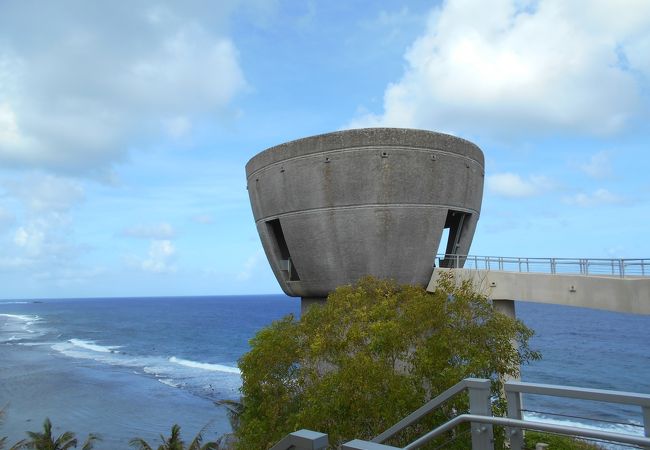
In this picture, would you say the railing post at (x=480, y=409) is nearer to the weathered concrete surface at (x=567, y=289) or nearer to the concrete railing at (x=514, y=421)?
the concrete railing at (x=514, y=421)

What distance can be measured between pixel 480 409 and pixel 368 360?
6.03 meters

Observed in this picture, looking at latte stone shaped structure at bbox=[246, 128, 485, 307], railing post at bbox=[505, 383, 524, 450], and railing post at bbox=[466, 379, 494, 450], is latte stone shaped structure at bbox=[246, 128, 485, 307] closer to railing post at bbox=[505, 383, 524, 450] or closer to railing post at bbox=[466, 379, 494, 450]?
railing post at bbox=[505, 383, 524, 450]

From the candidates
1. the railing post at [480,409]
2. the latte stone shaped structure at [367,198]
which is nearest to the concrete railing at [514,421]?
the railing post at [480,409]

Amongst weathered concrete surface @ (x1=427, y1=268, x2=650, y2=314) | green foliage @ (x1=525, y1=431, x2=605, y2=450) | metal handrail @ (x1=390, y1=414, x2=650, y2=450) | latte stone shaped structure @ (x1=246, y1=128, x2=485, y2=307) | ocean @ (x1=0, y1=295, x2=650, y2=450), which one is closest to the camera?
metal handrail @ (x1=390, y1=414, x2=650, y2=450)

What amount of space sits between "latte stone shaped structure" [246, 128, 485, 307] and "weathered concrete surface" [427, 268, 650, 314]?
230cm

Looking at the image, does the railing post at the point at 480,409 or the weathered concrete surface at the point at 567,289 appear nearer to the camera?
the railing post at the point at 480,409

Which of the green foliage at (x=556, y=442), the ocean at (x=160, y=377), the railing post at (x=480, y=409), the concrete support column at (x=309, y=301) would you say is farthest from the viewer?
the ocean at (x=160, y=377)

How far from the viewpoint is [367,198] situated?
57.9 feet

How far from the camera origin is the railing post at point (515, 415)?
14.6 feet

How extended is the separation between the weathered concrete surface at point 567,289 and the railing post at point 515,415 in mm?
9932

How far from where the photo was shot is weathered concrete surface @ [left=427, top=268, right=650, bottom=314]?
42.0ft

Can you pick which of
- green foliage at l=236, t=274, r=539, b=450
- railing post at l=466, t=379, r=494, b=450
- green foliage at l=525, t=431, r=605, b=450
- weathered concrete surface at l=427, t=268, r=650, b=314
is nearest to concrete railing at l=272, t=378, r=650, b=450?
railing post at l=466, t=379, r=494, b=450

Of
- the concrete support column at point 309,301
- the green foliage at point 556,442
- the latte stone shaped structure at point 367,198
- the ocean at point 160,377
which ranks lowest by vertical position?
the ocean at point 160,377

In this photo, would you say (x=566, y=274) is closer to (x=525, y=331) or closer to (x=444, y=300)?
(x=525, y=331)
